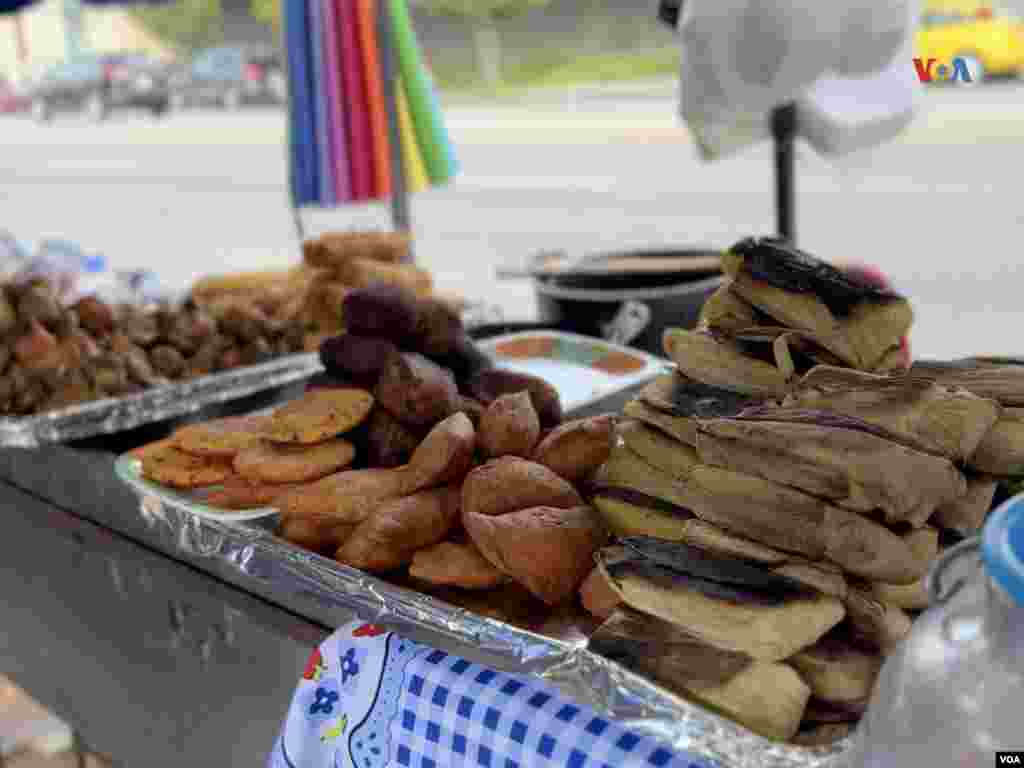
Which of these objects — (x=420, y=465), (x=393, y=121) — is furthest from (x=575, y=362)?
(x=393, y=121)

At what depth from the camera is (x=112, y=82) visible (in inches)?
586

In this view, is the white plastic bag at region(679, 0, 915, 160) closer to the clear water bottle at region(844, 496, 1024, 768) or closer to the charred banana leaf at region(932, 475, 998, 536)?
the charred banana leaf at region(932, 475, 998, 536)

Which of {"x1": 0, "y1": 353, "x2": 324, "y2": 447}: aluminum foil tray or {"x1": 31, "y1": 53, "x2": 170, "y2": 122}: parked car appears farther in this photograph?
{"x1": 31, "y1": 53, "x2": 170, "y2": 122}: parked car

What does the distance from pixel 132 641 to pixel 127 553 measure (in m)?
0.13

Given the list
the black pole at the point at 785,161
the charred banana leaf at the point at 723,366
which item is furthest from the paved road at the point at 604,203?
the charred banana leaf at the point at 723,366

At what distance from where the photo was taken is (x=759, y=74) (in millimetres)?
1609

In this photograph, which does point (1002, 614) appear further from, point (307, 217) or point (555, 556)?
point (307, 217)

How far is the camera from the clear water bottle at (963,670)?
1.68 ft

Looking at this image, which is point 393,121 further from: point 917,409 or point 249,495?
point 917,409

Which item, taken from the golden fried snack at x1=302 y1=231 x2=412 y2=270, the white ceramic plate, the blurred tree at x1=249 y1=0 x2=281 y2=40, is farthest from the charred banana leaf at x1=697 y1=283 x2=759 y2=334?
the blurred tree at x1=249 y1=0 x2=281 y2=40

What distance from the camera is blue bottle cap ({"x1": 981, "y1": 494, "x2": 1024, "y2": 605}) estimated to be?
51 centimetres

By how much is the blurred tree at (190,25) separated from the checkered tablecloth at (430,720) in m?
16.9

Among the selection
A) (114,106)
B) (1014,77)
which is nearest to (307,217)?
(1014,77)

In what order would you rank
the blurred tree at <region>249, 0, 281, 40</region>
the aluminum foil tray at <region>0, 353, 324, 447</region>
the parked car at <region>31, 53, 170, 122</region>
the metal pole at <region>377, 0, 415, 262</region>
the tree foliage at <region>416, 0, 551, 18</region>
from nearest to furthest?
1. the aluminum foil tray at <region>0, 353, 324, 447</region>
2. the metal pole at <region>377, 0, 415, 262</region>
3. the tree foliage at <region>416, 0, 551, 18</region>
4. the blurred tree at <region>249, 0, 281, 40</region>
5. the parked car at <region>31, 53, 170, 122</region>
